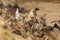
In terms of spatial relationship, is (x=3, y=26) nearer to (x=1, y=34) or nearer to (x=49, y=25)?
(x=1, y=34)

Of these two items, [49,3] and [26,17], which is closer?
[26,17]

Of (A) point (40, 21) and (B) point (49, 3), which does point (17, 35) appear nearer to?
(A) point (40, 21)

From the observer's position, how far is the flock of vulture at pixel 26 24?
10.2 ft

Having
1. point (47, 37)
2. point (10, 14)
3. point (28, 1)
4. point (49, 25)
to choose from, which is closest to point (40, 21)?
point (49, 25)

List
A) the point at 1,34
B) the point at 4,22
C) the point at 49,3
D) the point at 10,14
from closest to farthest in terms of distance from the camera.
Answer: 1. the point at 1,34
2. the point at 4,22
3. the point at 10,14
4. the point at 49,3

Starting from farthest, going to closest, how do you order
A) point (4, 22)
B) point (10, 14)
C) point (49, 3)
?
point (49, 3) < point (10, 14) < point (4, 22)

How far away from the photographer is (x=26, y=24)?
3.31 m

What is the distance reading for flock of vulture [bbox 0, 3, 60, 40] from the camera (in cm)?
310

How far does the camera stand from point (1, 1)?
4262mm

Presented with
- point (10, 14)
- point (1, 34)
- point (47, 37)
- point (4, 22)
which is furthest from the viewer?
point (10, 14)

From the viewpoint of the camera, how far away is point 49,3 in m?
4.01

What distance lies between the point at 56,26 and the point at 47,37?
31cm

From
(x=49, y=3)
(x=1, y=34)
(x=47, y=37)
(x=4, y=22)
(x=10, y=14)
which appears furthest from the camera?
(x=49, y=3)

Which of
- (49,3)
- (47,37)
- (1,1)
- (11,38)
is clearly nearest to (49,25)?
(47,37)
